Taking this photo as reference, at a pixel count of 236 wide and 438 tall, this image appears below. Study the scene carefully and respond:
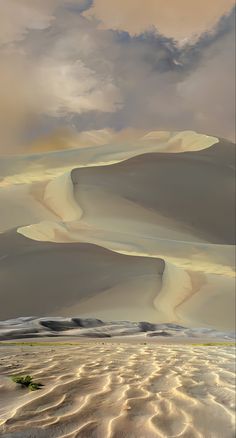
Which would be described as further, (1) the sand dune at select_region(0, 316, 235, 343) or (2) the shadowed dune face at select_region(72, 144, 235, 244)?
(2) the shadowed dune face at select_region(72, 144, 235, 244)

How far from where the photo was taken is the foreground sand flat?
13.4 ft

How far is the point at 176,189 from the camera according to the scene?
49.0 metres

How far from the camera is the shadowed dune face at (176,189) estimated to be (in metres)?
42.3

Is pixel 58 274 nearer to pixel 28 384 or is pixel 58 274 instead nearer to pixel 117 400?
pixel 28 384

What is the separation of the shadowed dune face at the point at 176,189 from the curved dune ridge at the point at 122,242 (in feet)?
0.35

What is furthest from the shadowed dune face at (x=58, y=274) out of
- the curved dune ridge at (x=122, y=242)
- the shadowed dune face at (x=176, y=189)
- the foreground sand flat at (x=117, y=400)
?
the foreground sand flat at (x=117, y=400)

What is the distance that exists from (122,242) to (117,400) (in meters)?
23.5

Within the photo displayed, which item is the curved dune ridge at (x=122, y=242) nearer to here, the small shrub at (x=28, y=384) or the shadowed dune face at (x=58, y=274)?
the shadowed dune face at (x=58, y=274)

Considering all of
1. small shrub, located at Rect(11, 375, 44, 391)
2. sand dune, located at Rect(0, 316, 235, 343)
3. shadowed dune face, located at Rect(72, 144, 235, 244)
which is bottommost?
sand dune, located at Rect(0, 316, 235, 343)

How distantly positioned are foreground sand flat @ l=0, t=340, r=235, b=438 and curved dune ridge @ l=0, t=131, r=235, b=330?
13342 millimetres

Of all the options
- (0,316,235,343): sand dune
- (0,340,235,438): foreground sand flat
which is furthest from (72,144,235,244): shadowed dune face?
(0,340,235,438): foreground sand flat

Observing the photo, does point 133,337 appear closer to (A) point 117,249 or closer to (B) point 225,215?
(A) point 117,249

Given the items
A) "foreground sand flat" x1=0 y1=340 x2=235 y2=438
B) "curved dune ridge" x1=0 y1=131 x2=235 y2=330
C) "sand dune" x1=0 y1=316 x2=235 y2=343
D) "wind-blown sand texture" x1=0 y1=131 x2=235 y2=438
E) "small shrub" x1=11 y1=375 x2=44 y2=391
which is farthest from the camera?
"curved dune ridge" x1=0 y1=131 x2=235 y2=330

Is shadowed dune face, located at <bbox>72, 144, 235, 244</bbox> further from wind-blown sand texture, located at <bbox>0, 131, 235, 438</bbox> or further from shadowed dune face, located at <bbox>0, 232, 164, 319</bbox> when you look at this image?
shadowed dune face, located at <bbox>0, 232, 164, 319</bbox>
